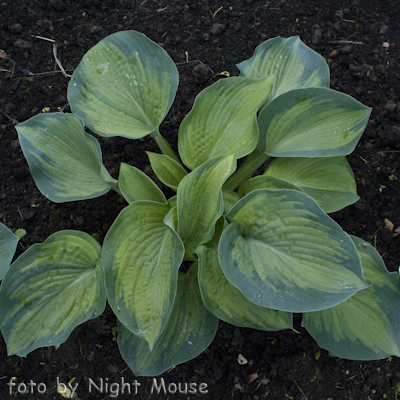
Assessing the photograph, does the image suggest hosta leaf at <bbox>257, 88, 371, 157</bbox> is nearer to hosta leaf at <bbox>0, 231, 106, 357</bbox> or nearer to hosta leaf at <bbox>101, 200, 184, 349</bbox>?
hosta leaf at <bbox>101, 200, 184, 349</bbox>

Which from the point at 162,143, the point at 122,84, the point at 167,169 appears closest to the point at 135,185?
the point at 167,169

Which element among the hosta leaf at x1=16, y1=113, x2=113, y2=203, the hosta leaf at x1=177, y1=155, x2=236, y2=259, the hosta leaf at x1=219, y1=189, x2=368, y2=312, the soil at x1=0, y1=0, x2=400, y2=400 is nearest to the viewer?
the hosta leaf at x1=219, y1=189, x2=368, y2=312

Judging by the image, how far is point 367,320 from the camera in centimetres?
118

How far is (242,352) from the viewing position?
4.83ft

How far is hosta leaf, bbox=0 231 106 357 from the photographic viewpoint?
110 centimetres

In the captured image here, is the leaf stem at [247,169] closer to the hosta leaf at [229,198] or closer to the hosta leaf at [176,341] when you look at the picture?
the hosta leaf at [229,198]

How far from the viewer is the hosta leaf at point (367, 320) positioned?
1.15 metres

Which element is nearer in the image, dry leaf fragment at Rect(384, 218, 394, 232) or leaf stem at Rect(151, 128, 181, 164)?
leaf stem at Rect(151, 128, 181, 164)

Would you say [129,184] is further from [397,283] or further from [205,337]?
[397,283]

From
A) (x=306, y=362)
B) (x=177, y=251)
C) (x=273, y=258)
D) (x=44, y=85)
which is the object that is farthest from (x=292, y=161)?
(x=44, y=85)

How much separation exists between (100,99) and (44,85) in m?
0.63

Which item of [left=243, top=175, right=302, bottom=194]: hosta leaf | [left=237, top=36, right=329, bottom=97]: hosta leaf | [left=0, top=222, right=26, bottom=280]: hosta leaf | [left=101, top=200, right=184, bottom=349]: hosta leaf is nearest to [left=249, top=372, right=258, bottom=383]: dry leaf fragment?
[left=101, top=200, right=184, bottom=349]: hosta leaf

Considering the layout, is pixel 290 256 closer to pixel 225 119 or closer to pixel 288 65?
pixel 225 119

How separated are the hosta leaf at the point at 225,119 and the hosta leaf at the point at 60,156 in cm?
35
